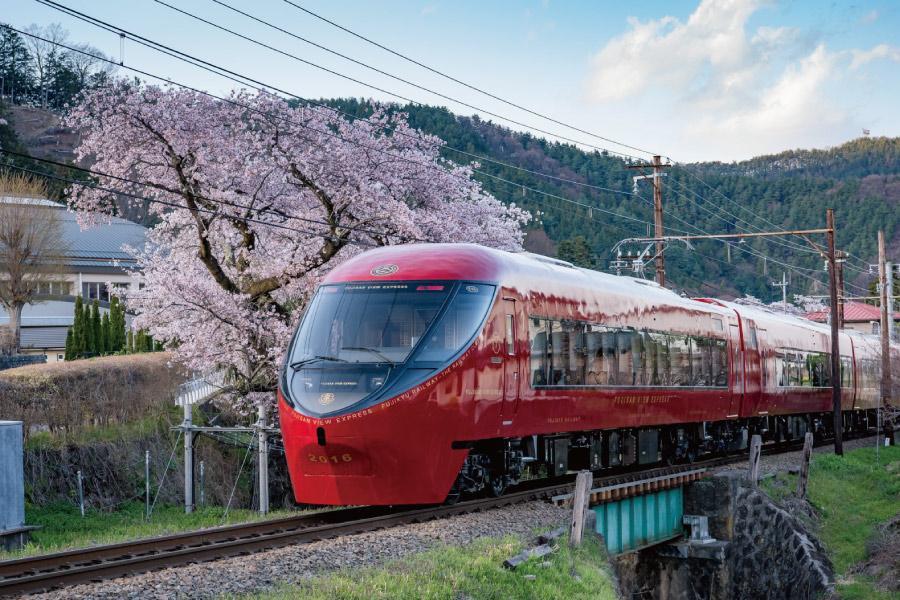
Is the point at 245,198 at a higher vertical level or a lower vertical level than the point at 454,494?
higher

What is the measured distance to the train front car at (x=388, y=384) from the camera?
531 inches

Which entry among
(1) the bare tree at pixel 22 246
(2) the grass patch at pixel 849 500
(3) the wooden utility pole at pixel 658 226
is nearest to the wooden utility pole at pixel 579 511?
(2) the grass patch at pixel 849 500

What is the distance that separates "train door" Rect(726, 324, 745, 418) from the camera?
86.0ft

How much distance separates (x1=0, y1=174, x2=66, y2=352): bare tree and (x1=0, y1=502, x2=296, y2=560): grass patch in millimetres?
30074

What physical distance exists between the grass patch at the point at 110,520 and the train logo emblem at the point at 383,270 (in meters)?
6.26

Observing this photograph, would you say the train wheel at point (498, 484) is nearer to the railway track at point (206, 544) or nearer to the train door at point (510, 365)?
the railway track at point (206, 544)

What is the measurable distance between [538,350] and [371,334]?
3.18 metres

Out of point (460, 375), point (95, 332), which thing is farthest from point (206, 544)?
point (95, 332)

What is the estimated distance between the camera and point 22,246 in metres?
50.6

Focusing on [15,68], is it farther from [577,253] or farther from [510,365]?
[510,365]

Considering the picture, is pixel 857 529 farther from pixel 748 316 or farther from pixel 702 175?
pixel 702 175

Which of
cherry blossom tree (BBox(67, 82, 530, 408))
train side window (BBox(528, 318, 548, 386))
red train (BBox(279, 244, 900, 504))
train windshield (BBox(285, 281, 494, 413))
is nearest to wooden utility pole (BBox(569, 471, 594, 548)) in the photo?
red train (BBox(279, 244, 900, 504))

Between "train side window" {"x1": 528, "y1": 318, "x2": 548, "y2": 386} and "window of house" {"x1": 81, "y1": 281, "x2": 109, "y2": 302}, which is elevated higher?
"window of house" {"x1": 81, "y1": 281, "x2": 109, "y2": 302}

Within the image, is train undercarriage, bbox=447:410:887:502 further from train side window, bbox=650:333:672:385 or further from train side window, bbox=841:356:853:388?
train side window, bbox=841:356:853:388
